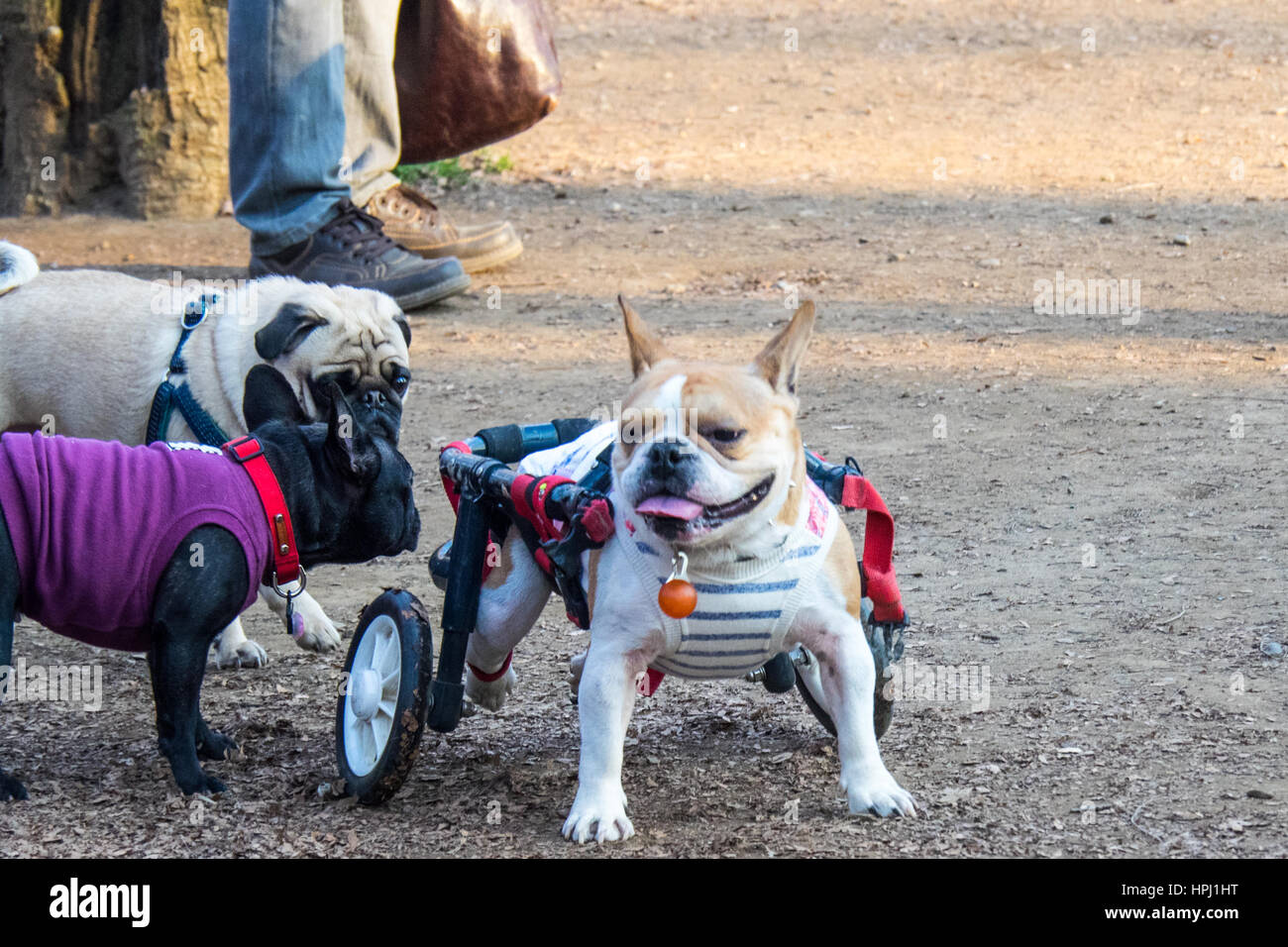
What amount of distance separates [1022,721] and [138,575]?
81.4 inches

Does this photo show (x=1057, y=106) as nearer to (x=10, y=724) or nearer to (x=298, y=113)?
(x=298, y=113)

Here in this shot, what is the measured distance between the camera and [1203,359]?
6.83 meters

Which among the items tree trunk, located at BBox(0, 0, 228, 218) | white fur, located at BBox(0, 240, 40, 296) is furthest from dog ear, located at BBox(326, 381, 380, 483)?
tree trunk, located at BBox(0, 0, 228, 218)

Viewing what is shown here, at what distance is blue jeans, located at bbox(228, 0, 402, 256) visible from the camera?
6.77 meters

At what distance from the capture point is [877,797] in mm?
3207

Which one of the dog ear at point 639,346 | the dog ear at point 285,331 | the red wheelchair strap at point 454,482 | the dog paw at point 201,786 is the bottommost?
the dog paw at point 201,786

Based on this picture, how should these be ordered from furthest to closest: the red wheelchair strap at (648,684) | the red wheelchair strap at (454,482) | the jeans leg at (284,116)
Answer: the jeans leg at (284,116)
the red wheelchair strap at (454,482)
the red wheelchair strap at (648,684)

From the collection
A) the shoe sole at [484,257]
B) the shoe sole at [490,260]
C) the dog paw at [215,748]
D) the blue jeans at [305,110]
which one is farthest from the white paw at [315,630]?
the shoe sole at [490,260]

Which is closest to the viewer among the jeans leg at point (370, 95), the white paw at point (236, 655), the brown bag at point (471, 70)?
the white paw at point (236, 655)

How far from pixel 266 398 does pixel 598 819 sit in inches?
64.9

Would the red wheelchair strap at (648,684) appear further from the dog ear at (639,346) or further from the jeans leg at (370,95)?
the jeans leg at (370,95)

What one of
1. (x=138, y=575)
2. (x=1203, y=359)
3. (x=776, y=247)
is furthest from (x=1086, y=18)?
(x=138, y=575)

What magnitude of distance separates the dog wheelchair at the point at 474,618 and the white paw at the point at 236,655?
995 mm

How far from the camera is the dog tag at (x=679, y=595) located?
120 inches
